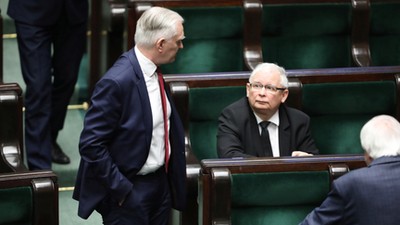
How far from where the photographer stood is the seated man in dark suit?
1.79 metres

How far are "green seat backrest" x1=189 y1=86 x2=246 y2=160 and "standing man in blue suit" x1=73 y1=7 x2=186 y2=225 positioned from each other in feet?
1.15

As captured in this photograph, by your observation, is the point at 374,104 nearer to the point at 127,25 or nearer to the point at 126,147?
the point at 127,25

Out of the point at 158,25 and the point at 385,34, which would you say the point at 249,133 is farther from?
the point at 385,34

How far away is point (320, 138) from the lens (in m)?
2.00

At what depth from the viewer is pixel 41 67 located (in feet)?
6.82

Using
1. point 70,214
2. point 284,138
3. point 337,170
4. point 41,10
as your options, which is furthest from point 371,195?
point 41,10

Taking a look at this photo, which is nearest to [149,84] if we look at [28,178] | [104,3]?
[28,178]

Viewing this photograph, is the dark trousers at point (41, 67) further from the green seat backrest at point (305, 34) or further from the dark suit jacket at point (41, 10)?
the green seat backrest at point (305, 34)

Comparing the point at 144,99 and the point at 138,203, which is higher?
the point at 144,99

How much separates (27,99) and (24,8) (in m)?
0.18

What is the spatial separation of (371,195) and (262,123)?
50 centimetres

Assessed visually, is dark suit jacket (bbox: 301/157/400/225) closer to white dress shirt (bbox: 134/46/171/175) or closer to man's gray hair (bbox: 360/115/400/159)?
Answer: man's gray hair (bbox: 360/115/400/159)

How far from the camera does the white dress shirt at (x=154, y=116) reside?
153cm

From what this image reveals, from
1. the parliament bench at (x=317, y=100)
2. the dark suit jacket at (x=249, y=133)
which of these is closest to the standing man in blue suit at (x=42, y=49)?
the parliament bench at (x=317, y=100)
